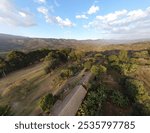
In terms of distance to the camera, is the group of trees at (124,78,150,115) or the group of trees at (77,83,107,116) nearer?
the group of trees at (77,83,107,116)

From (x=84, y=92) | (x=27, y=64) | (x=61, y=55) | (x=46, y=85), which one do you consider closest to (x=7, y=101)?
(x=46, y=85)

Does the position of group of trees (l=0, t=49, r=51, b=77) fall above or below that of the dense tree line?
below

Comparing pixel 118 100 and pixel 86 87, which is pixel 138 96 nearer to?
pixel 118 100

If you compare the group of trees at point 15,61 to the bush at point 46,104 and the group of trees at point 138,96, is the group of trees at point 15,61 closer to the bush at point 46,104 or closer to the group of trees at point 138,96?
the bush at point 46,104

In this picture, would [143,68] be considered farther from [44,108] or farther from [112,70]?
[44,108]

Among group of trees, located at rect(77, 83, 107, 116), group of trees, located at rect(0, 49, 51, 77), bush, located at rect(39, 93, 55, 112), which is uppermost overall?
group of trees, located at rect(77, 83, 107, 116)

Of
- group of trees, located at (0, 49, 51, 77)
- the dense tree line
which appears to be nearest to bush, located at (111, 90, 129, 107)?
the dense tree line

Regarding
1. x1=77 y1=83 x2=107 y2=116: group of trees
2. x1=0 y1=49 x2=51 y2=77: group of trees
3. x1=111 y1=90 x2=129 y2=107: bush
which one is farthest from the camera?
x1=0 y1=49 x2=51 y2=77: group of trees

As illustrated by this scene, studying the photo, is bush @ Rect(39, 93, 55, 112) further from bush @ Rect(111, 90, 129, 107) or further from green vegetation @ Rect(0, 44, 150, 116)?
bush @ Rect(111, 90, 129, 107)

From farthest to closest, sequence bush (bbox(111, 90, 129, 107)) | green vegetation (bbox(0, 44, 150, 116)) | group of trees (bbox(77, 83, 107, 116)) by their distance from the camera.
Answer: bush (bbox(111, 90, 129, 107))
green vegetation (bbox(0, 44, 150, 116))
group of trees (bbox(77, 83, 107, 116))
